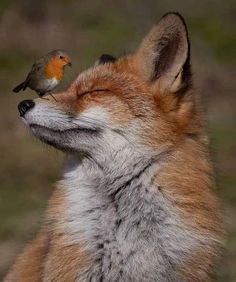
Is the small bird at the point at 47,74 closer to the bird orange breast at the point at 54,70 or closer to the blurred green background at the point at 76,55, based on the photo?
the bird orange breast at the point at 54,70

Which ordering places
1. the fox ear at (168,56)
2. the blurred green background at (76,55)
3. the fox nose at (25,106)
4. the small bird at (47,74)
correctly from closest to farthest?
the fox nose at (25,106) < the small bird at (47,74) < the fox ear at (168,56) < the blurred green background at (76,55)

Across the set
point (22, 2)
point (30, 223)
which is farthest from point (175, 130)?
point (22, 2)

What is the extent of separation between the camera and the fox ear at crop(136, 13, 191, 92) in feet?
30.2

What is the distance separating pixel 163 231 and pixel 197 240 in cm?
25

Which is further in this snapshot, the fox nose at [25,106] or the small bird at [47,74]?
the small bird at [47,74]

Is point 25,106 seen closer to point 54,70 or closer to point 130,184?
point 54,70

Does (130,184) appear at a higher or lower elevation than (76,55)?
lower

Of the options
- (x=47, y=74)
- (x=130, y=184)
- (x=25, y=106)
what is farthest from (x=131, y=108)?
(x=25, y=106)

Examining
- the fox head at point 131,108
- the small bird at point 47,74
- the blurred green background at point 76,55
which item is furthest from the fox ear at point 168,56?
the blurred green background at point 76,55

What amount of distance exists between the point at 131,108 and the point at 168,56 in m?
0.55

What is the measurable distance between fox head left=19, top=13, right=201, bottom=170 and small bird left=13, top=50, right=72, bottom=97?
0.12m

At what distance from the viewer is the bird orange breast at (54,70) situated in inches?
356

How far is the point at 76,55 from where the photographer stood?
78.5 ft

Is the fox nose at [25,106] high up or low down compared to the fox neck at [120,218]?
up
